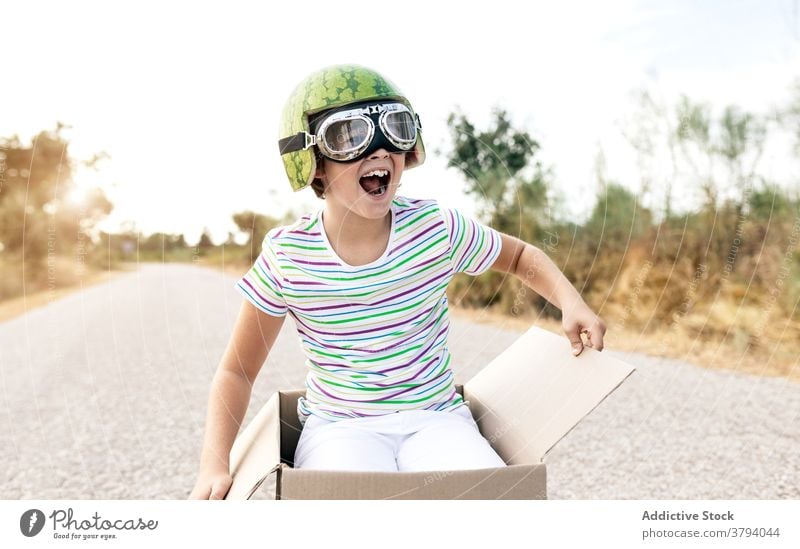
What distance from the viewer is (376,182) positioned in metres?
1.58

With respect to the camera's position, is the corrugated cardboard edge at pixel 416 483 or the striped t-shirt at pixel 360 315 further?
the striped t-shirt at pixel 360 315

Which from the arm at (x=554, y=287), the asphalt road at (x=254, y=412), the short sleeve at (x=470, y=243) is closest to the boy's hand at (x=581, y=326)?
the arm at (x=554, y=287)

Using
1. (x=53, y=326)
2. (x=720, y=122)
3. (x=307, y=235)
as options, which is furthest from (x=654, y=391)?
(x=53, y=326)

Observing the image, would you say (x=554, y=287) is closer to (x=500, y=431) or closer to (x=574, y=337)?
(x=574, y=337)

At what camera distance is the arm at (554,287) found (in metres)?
1.54

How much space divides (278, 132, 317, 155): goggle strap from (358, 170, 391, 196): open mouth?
0.12m

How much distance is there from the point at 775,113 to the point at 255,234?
2239 mm

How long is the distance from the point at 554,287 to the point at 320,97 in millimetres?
622

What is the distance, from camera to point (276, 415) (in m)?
1.58

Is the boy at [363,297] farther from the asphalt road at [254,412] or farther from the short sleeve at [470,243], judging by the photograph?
the asphalt road at [254,412]

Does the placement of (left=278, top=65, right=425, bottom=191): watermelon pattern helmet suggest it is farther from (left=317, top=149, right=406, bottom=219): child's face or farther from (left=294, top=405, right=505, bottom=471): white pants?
(left=294, top=405, right=505, bottom=471): white pants

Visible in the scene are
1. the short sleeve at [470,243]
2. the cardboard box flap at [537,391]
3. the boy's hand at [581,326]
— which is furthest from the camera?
the short sleeve at [470,243]

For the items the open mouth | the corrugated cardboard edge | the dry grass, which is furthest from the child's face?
the dry grass
